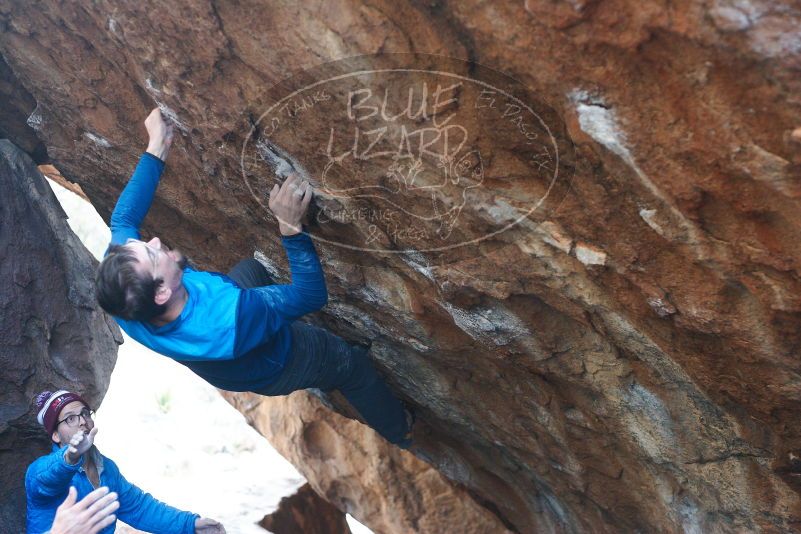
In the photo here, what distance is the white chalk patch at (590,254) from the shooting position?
2.42 m

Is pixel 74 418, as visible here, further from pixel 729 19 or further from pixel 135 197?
pixel 729 19

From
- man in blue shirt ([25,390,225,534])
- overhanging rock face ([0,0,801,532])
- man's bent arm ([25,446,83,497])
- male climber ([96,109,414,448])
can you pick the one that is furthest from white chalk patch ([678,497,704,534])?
man's bent arm ([25,446,83,497])

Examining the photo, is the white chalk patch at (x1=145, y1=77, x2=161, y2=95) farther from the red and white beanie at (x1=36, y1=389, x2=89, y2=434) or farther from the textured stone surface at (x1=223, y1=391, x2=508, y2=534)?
the textured stone surface at (x1=223, y1=391, x2=508, y2=534)

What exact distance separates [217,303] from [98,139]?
1215 mm

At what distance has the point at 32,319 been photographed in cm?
398

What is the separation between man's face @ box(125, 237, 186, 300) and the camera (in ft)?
9.23

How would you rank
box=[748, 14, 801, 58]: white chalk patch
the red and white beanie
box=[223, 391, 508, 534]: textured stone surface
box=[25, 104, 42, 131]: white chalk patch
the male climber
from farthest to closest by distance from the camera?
box=[223, 391, 508, 534]: textured stone surface < box=[25, 104, 42, 131]: white chalk patch < the red and white beanie < the male climber < box=[748, 14, 801, 58]: white chalk patch

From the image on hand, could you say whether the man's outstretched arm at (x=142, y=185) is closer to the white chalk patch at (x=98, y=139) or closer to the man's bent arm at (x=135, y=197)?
the man's bent arm at (x=135, y=197)

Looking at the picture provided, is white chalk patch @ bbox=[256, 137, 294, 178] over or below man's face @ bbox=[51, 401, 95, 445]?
over

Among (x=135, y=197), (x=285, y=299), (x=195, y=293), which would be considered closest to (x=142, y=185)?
(x=135, y=197)

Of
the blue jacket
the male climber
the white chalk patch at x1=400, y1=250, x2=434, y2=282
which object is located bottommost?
the blue jacket

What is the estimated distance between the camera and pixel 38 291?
4.02 m

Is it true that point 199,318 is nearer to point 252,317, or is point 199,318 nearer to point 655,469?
point 252,317

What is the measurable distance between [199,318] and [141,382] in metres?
10.1
